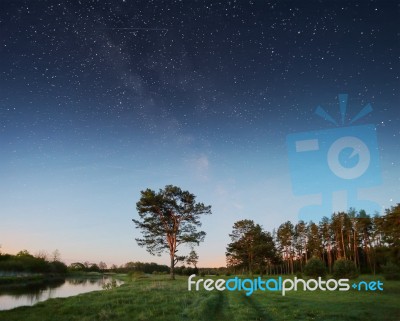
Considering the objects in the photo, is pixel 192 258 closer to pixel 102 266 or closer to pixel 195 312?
pixel 195 312

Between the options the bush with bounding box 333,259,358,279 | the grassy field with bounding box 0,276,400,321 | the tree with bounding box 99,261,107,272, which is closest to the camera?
the grassy field with bounding box 0,276,400,321

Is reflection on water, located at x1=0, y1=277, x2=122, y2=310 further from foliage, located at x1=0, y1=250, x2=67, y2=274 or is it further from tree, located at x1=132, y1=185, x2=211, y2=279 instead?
foliage, located at x1=0, y1=250, x2=67, y2=274

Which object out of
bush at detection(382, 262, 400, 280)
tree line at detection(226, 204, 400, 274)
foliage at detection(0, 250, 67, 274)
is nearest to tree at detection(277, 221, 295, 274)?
tree line at detection(226, 204, 400, 274)

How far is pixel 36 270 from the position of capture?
76.4 meters

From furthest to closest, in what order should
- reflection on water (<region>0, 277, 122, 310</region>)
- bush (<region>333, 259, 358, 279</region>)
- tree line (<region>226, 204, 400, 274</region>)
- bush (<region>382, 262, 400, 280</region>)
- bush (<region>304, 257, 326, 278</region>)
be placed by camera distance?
tree line (<region>226, 204, 400, 274</region>)
bush (<region>382, 262, 400, 280</region>)
bush (<region>304, 257, 326, 278</region>)
bush (<region>333, 259, 358, 279</region>)
reflection on water (<region>0, 277, 122, 310</region>)

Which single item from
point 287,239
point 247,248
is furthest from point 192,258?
point 287,239

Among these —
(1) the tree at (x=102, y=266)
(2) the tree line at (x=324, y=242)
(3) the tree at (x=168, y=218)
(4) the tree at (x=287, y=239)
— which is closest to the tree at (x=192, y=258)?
(3) the tree at (x=168, y=218)

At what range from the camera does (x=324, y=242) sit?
80.6 metres

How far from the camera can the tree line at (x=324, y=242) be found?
210ft

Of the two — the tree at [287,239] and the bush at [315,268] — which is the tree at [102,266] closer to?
the tree at [287,239]

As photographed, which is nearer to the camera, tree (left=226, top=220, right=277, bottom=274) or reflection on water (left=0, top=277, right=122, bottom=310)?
reflection on water (left=0, top=277, right=122, bottom=310)

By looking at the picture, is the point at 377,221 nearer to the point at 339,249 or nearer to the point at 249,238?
the point at 339,249

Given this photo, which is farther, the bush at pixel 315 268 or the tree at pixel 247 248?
the tree at pixel 247 248

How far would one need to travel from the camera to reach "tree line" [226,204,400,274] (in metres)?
64.1
